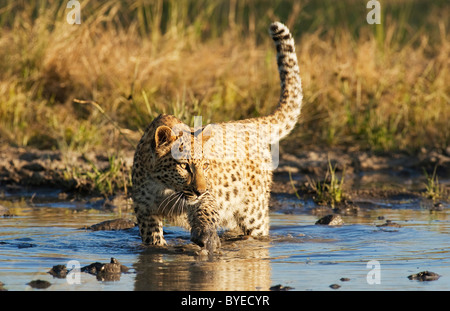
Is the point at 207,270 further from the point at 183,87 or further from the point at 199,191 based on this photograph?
the point at 183,87

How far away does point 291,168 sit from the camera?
35.0 ft

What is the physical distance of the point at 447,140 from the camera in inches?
444

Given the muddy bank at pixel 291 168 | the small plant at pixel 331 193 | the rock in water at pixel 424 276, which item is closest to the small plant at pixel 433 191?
the muddy bank at pixel 291 168

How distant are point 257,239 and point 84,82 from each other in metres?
4.94

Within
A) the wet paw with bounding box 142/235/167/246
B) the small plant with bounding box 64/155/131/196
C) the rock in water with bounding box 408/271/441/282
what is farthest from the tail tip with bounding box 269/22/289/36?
the rock in water with bounding box 408/271/441/282

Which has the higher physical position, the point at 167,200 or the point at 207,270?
the point at 167,200

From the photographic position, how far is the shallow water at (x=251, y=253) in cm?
570

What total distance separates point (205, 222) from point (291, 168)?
4320 millimetres

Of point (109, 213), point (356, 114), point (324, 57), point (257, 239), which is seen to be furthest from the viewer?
point (324, 57)

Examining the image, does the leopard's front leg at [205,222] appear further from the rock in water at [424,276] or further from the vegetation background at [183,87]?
the vegetation background at [183,87]

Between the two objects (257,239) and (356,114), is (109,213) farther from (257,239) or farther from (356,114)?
(356,114)

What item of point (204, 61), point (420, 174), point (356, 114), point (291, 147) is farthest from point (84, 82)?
point (420, 174)

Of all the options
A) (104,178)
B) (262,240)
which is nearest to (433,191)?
(262,240)

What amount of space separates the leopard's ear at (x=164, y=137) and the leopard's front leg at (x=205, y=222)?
19.3 inches
